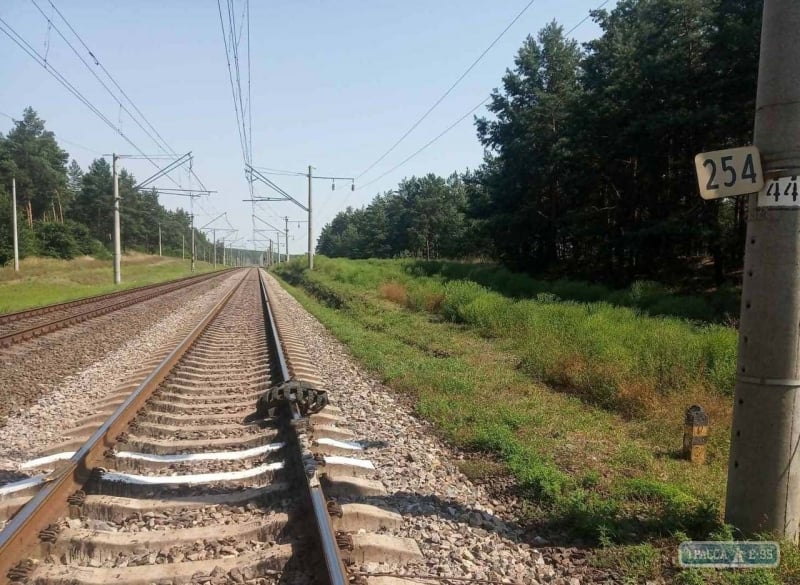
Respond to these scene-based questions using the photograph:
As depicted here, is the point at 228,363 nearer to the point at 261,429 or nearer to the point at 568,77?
the point at 261,429

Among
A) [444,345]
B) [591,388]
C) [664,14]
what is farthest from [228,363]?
[664,14]

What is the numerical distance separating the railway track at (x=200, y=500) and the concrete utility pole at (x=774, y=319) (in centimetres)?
224

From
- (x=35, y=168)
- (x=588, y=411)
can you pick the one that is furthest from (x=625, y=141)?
(x=35, y=168)

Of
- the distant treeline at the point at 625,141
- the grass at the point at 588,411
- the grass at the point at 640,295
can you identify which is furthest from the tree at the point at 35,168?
the grass at the point at 588,411

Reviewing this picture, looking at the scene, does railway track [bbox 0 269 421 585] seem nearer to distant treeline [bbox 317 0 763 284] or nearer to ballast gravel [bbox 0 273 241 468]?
ballast gravel [bbox 0 273 241 468]

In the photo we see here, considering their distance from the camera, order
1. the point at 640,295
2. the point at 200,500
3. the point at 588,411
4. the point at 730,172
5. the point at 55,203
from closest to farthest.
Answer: the point at 730,172
the point at 200,500
the point at 588,411
the point at 640,295
the point at 55,203

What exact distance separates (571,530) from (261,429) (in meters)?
3.38

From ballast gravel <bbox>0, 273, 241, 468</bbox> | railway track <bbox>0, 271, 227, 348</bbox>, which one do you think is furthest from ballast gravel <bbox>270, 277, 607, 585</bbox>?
railway track <bbox>0, 271, 227, 348</bbox>

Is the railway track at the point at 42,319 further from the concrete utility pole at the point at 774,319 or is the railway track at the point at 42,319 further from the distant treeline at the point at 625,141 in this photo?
the distant treeline at the point at 625,141

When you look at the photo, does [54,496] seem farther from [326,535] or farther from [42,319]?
[42,319]

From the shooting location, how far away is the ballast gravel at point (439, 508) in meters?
3.60

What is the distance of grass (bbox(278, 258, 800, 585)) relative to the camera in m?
4.11

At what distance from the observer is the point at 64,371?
9.65m

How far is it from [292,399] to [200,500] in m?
2.36
